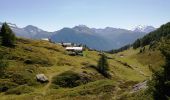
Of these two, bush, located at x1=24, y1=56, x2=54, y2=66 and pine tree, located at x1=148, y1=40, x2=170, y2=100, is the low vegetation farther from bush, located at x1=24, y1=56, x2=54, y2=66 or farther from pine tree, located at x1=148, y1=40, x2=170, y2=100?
pine tree, located at x1=148, y1=40, x2=170, y2=100

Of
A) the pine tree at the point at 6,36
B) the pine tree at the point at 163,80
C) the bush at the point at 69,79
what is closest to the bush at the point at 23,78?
the bush at the point at 69,79

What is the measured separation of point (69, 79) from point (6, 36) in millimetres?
39297

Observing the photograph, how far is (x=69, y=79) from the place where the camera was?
106 metres

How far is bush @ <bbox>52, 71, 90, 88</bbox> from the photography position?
10256cm

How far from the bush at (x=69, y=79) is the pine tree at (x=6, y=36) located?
3411 cm

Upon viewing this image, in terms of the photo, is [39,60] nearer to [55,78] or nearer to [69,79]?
[55,78]

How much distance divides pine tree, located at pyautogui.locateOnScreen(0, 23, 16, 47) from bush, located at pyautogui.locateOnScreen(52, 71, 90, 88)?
112 ft

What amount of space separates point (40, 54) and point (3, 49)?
17.0 m

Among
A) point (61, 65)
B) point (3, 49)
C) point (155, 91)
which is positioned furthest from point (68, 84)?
point (155, 91)

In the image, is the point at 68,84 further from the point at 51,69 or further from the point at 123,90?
the point at 123,90

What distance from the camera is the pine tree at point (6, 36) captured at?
12804 cm

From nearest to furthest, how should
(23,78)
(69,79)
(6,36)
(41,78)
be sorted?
(41,78) → (23,78) → (69,79) → (6,36)

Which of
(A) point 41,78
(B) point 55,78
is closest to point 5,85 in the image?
(A) point 41,78

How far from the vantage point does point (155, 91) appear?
92.7 feet
